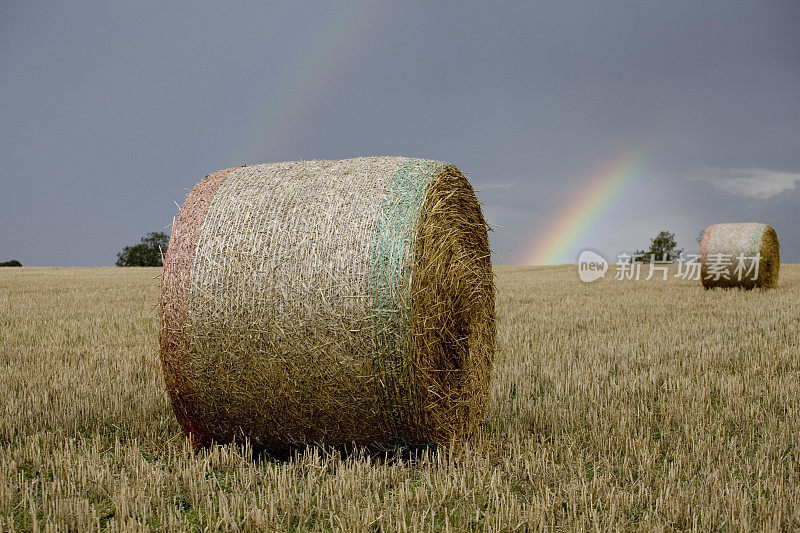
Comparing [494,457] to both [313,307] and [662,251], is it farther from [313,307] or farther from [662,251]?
[662,251]

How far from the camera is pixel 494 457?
4.59 meters

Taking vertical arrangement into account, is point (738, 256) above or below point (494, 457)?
above

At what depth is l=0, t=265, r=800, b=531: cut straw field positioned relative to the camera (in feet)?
11.6

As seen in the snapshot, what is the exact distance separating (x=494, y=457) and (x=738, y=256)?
15.7 metres

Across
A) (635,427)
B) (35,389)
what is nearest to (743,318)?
(635,427)

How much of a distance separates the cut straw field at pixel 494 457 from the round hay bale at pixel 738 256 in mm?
9639

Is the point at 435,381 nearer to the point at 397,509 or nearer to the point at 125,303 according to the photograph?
the point at 397,509

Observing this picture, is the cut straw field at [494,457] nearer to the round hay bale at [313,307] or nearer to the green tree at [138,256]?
the round hay bale at [313,307]

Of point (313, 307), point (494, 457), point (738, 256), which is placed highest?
point (738, 256)

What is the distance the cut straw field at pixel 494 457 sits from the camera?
354 cm

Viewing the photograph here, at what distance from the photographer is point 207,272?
14.4ft

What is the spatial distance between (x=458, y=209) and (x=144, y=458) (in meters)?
3.14

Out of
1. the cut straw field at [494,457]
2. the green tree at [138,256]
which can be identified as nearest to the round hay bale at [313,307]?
the cut straw field at [494,457]

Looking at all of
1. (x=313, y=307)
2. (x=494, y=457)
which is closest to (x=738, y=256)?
(x=494, y=457)
